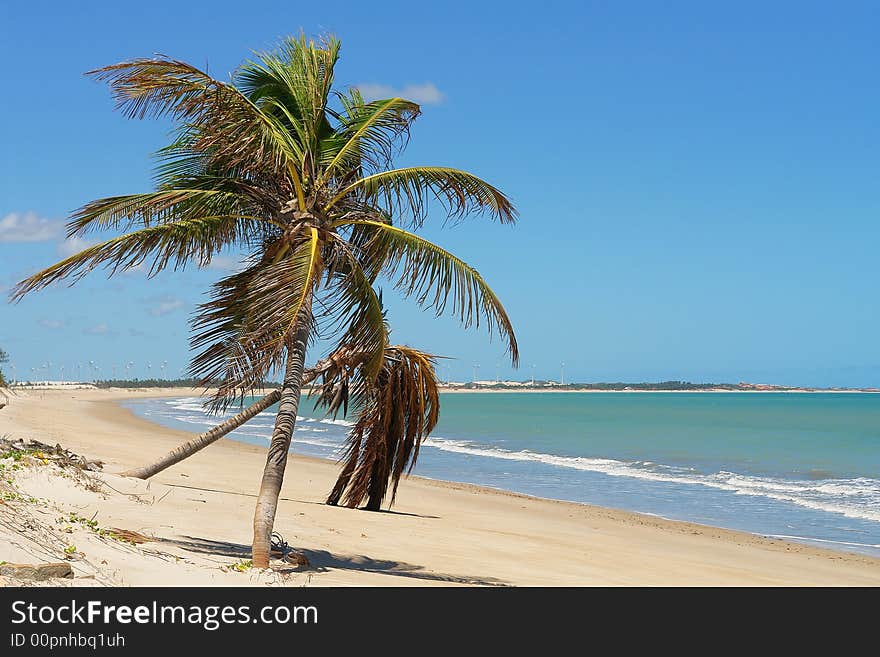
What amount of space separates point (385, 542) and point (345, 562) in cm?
208

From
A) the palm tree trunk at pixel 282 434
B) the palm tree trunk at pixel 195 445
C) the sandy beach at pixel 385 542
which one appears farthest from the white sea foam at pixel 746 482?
the palm tree trunk at pixel 282 434

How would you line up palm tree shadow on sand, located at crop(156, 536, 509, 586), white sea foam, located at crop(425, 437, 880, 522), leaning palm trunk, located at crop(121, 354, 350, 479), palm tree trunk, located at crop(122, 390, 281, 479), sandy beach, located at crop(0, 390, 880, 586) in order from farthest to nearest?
white sea foam, located at crop(425, 437, 880, 522), palm tree trunk, located at crop(122, 390, 281, 479), leaning palm trunk, located at crop(121, 354, 350, 479), palm tree shadow on sand, located at crop(156, 536, 509, 586), sandy beach, located at crop(0, 390, 880, 586)

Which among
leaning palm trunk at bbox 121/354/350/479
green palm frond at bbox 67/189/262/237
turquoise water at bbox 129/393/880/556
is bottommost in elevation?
turquoise water at bbox 129/393/880/556

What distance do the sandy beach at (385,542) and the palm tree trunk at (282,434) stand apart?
1.68 ft

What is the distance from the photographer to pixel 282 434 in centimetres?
823

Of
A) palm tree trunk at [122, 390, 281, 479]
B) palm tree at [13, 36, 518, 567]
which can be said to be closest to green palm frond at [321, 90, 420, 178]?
palm tree at [13, 36, 518, 567]

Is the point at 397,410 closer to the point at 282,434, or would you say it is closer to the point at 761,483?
the point at 282,434

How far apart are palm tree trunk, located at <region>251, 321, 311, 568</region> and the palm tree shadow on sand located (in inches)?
31.2

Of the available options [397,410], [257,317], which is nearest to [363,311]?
[257,317]

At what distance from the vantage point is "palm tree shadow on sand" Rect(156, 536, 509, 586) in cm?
890

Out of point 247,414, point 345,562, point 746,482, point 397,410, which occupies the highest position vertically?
point 397,410

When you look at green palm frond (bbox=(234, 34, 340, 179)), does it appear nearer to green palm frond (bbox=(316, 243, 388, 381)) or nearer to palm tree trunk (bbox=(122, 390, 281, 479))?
green palm frond (bbox=(316, 243, 388, 381))

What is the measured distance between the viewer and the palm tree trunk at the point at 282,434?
8031 mm
